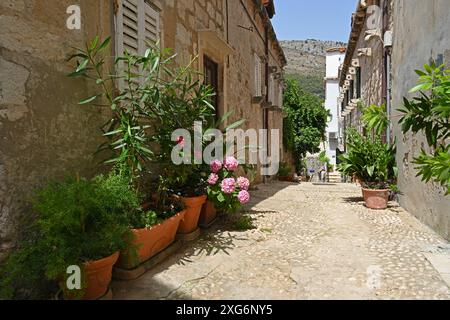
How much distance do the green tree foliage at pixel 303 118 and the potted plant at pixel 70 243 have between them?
50.0 ft

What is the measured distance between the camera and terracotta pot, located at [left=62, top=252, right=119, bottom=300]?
2035 millimetres

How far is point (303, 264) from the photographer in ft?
9.27

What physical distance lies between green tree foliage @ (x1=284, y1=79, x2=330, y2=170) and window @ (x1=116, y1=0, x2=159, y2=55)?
13.7 metres

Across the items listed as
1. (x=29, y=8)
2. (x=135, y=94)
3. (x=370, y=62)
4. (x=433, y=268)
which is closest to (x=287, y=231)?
(x=433, y=268)

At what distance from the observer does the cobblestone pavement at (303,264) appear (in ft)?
7.56

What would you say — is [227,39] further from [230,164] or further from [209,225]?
[209,225]

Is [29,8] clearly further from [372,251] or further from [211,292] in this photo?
[372,251]

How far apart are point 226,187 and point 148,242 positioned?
3.81 ft

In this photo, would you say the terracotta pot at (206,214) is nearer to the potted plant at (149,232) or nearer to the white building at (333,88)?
the potted plant at (149,232)

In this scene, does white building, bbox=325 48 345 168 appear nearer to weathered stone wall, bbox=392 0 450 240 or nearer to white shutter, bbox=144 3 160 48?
weathered stone wall, bbox=392 0 450 240

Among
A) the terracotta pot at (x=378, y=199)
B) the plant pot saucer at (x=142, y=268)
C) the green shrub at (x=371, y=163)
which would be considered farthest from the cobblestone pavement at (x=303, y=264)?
the green shrub at (x=371, y=163)

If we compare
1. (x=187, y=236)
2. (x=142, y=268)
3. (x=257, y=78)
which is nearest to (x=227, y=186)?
(x=187, y=236)

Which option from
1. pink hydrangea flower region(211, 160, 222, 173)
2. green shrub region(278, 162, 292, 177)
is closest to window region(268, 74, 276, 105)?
green shrub region(278, 162, 292, 177)

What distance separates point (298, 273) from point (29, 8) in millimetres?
2802
